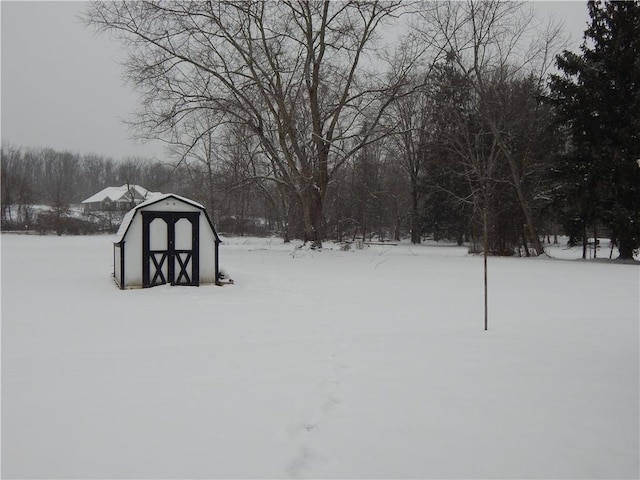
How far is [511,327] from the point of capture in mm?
6422

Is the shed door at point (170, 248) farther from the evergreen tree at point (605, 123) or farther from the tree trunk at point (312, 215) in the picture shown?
the evergreen tree at point (605, 123)

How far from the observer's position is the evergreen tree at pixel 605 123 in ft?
55.1

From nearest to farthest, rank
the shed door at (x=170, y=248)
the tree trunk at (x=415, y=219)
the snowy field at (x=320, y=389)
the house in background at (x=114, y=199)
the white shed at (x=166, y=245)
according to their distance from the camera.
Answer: the snowy field at (x=320, y=389)
the white shed at (x=166, y=245)
the shed door at (x=170, y=248)
the tree trunk at (x=415, y=219)
the house in background at (x=114, y=199)

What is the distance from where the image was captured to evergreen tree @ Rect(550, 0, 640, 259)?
1680cm

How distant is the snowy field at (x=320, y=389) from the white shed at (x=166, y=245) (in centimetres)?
225

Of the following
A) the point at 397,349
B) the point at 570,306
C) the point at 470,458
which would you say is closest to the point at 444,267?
the point at 570,306

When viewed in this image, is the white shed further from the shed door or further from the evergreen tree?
the evergreen tree

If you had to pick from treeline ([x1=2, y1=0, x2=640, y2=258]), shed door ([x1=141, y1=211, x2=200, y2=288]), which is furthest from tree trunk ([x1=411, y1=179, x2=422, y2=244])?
shed door ([x1=141, y1=211, x2=200, y2=288])

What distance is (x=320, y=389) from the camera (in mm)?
4000

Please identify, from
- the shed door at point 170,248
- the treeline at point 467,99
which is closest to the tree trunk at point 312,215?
the treeline at point 467,99

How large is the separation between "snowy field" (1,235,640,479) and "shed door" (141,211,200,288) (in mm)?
2335

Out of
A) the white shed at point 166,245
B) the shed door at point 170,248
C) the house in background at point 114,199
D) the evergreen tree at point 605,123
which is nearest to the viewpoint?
the white shed at point 166,245

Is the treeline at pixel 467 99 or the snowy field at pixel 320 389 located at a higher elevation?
the treeline at pixel 467 99

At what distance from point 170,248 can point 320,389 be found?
805 centimetres
